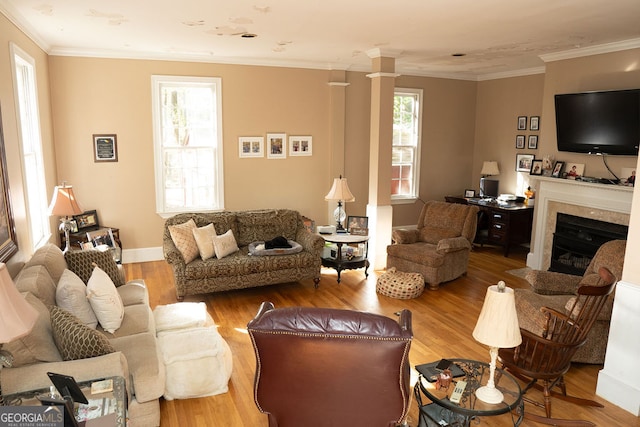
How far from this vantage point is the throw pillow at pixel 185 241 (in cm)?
514

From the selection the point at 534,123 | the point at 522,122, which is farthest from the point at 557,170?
the point at 522,122

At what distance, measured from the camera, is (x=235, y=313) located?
4.93 metres

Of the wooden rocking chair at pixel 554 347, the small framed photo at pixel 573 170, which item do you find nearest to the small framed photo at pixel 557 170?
the small framed photo at pixel 573 170

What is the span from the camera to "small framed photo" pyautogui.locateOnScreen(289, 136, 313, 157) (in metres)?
7.30

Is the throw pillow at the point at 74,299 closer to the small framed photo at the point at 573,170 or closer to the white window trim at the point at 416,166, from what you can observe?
the small framed photo at the point at 573,170

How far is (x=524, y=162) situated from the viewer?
764 centimetres

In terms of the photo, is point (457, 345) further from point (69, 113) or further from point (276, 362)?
point (69, 113)

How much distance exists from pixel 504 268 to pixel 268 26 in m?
4.53

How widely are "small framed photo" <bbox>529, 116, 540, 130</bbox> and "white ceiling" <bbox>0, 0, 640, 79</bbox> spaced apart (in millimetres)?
902

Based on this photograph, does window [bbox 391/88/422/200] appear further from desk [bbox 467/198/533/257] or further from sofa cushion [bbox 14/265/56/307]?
sofa cushion [bbox 14/265/56/307]

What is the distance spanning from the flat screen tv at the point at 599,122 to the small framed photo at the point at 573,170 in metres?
0.19

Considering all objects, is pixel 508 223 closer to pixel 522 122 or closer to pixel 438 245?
pixel 522 122

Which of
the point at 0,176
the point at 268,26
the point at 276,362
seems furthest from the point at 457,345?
the point at 0,176

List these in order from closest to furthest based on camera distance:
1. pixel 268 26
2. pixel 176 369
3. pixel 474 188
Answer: pixel 176 369
pixel 268 26
pixel 474 188
